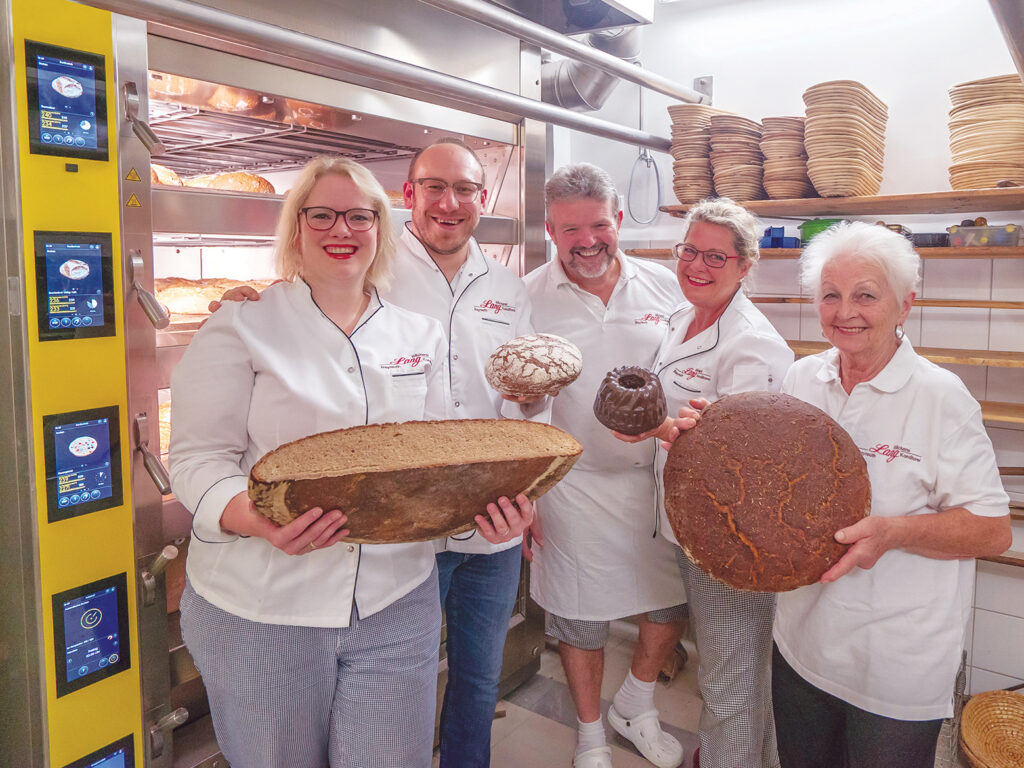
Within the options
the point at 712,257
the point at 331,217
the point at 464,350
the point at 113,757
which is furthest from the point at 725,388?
the point at 113,757

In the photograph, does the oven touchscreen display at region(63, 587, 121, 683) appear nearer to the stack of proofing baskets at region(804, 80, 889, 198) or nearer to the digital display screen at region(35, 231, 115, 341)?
the digital display screen at region(35, 231, 115, 341)

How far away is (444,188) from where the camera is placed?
6.22 feet

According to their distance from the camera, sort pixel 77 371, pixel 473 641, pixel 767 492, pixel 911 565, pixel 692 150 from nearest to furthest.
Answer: pixel 767 492 → pixel 911 565 → pixel 77 371 → pixel 473 641 → pixel 692 150

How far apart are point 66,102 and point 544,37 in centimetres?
117

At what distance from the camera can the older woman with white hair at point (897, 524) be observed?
138 centimetres

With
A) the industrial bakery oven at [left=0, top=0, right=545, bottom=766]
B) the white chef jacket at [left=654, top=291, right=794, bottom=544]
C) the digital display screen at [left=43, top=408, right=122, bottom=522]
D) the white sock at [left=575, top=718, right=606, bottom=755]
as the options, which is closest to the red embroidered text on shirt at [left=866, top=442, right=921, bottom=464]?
the white chef jacket at [left=654, top=291, right=794, bottom=544]

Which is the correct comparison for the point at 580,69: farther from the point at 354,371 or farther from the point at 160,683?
the point at 160,683

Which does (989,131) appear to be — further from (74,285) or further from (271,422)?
(74,285)

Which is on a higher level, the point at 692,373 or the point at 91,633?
the point at 692,373

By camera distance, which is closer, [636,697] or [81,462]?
[81,462]

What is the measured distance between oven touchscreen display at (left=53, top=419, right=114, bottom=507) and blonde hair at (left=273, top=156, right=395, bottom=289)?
20.8 inches

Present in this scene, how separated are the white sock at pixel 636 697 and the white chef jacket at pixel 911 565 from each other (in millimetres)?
1061

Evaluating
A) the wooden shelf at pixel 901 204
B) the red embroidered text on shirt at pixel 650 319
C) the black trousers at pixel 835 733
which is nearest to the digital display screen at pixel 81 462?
the red embroidered text on shirt at pixel 650 319

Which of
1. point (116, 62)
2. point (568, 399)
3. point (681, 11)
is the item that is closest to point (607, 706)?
point (568, 399)
